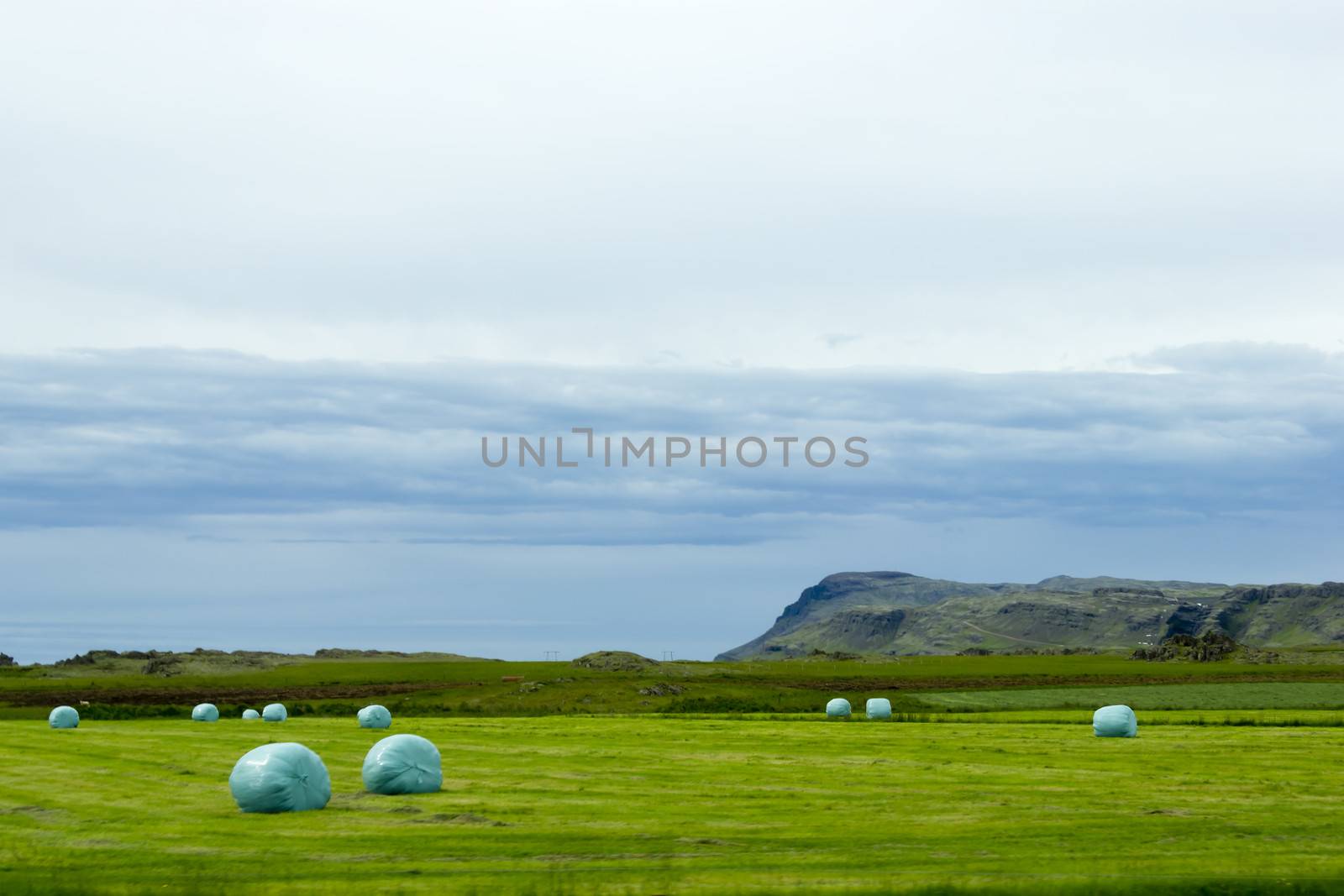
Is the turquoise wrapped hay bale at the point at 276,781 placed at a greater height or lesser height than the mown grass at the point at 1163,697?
greater

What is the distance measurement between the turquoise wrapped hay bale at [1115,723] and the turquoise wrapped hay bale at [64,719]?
6036 centimetres

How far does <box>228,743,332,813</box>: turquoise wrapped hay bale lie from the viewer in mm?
32719

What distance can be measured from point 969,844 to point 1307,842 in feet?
25.6

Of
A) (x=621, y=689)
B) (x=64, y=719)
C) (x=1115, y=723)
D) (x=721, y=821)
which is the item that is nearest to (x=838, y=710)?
(x=1115, y=723)

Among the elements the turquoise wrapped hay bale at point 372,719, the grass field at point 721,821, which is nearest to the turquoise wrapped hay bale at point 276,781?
the grass field at point 721,821

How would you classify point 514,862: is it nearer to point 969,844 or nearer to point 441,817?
point 441,817

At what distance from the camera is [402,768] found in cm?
3656

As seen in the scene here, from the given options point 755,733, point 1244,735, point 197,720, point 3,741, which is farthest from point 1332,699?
point 3,741

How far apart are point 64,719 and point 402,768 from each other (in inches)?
1983

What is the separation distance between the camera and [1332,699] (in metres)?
96.6

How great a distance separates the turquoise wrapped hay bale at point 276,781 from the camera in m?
32.7

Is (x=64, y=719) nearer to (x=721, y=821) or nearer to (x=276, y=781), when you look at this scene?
(x=276, y=781)

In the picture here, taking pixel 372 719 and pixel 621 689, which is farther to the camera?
pixel 621 689

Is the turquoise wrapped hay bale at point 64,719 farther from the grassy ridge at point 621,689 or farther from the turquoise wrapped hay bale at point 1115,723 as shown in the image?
the turquoise wrapped hay bale at point 1115,723
